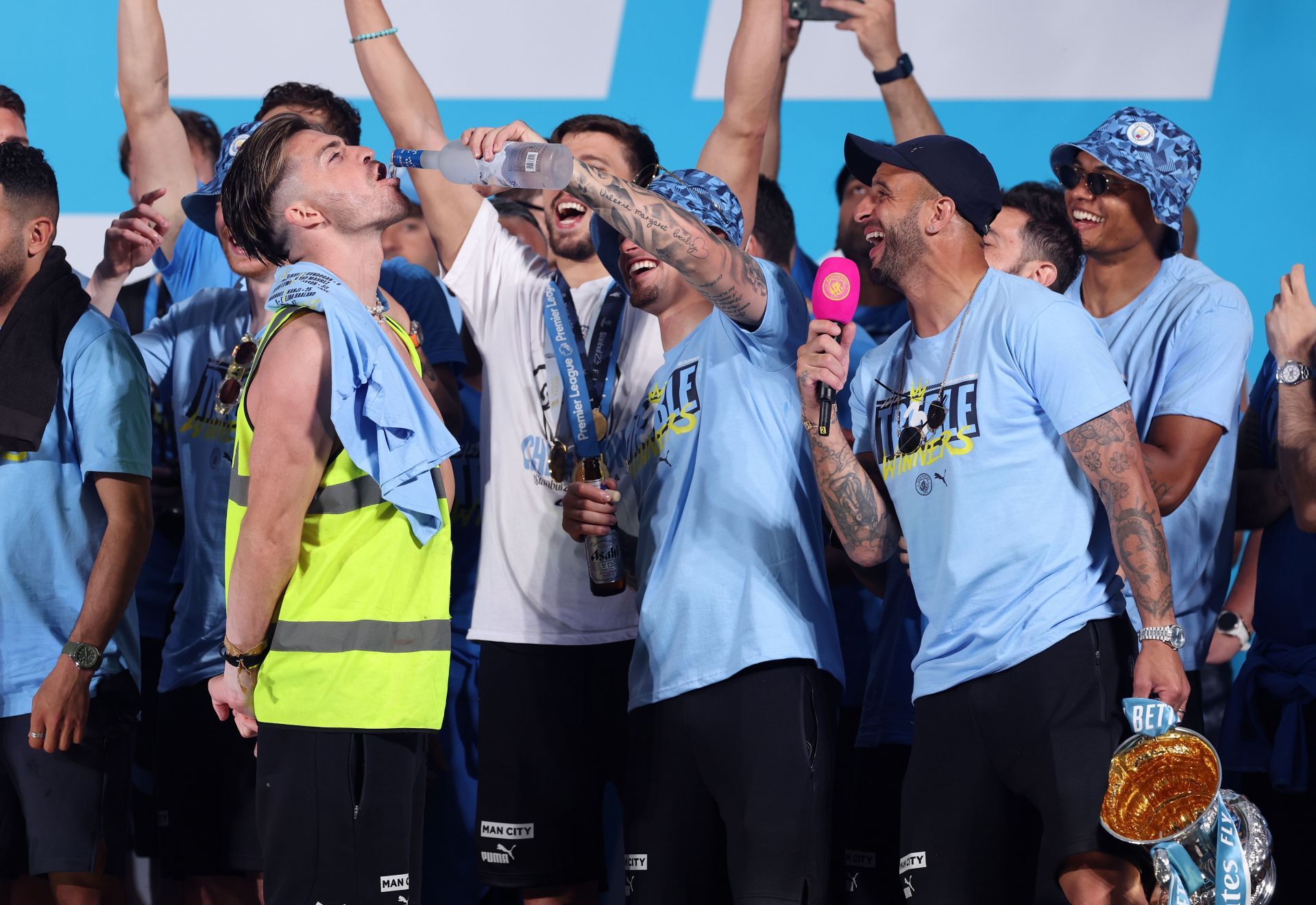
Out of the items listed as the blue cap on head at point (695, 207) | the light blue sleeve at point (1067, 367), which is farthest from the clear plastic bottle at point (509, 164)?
the light blue sleeve at point (1067, 367)

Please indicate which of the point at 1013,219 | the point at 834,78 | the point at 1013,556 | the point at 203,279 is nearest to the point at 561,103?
the point at 834,78

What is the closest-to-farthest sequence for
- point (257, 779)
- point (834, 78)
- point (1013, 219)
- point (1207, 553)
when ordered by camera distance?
point (257, 779), point (1207, 553), point (1013, 219), point (834, 78)

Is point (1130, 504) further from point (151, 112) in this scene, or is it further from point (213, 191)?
point (151, 112)

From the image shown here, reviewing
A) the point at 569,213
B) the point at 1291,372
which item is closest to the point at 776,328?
the point at 569,213

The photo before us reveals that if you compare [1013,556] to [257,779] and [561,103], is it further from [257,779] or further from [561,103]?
[561,103]

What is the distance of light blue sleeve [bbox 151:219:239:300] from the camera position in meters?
4.24

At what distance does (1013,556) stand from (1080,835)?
52cm

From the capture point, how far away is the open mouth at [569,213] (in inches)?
146

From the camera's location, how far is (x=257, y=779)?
96.5 inches

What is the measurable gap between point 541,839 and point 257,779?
101cm

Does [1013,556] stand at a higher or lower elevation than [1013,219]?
lower

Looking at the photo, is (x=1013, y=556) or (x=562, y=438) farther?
(x=562, y=438)

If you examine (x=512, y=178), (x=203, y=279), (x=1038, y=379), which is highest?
(x=203, y=279)

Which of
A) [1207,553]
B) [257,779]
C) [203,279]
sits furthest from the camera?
[203,279]
